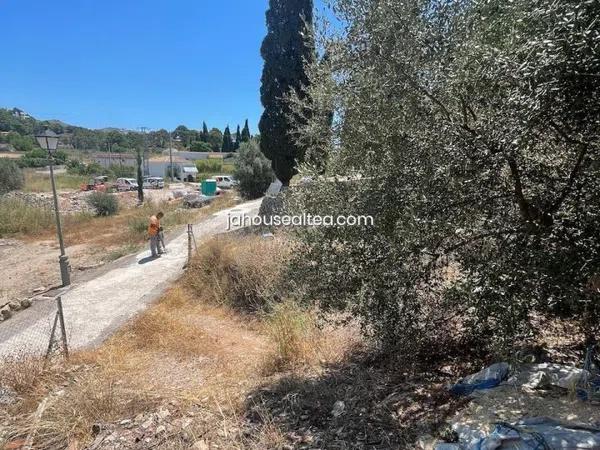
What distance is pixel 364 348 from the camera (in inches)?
198

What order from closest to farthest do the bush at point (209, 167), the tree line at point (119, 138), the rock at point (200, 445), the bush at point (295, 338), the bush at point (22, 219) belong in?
the rock at point (200, 445)
the bush at point (295, 338)
the bush at point (22, 219)
the bush at point (209, 167)
the tree line at point (119, 138)

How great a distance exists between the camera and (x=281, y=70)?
43.1 ft

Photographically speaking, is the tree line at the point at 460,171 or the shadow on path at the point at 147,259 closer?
the tree line at the point at 460,171

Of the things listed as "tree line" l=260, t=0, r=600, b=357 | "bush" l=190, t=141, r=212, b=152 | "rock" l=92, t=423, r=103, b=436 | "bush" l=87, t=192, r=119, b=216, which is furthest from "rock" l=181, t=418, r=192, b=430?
"bush" l=190, t=141, r=212, b=152

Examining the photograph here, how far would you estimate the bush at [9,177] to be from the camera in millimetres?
32562

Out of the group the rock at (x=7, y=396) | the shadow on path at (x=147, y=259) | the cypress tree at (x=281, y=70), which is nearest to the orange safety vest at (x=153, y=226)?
the shadow on path at (x=147, y=259)

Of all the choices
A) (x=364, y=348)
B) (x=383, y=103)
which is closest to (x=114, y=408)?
(x=364, y=348)

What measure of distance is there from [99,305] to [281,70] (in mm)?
9134

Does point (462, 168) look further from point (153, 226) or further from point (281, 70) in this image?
point (281, 70)

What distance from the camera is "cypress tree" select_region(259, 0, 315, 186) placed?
12797 mm

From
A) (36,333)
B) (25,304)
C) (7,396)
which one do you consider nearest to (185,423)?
(7,396)

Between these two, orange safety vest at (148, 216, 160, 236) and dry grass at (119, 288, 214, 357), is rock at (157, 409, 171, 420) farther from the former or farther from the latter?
orange safety vest at (148, 216, 160, 236)

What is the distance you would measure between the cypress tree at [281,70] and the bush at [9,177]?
28.5 meters

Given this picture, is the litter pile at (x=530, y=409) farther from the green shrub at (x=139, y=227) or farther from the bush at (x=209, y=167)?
the bush at (x=209, y=167)
